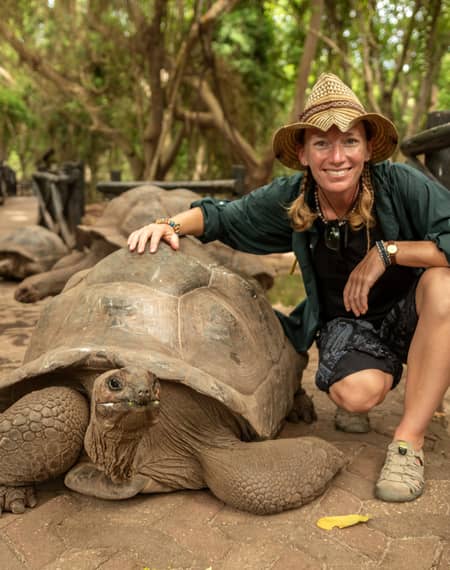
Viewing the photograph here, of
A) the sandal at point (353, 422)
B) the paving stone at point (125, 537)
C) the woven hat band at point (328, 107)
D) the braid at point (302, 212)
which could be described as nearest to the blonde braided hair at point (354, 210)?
the braid at point (302, 212)

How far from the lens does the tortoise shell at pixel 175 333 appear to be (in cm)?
174

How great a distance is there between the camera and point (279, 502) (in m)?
1.73

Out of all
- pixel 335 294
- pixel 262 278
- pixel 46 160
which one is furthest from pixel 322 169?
pixel 46 160

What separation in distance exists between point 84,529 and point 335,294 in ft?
4.26

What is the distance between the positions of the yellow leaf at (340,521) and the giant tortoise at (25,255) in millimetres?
4997

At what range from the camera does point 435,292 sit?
1988mm

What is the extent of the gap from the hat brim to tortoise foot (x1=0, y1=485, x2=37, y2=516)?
1492mm

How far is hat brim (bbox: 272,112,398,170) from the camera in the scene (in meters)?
1.95

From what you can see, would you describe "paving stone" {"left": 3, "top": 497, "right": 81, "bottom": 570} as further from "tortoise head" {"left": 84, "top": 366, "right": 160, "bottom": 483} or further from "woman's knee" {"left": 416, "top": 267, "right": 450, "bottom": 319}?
"woman's knee" {"left": 416, "top": 267, "right": 450, "bottom": 319}

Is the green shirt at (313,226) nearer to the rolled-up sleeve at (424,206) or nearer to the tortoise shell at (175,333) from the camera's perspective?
the rolled-up sleeve at (424,206)

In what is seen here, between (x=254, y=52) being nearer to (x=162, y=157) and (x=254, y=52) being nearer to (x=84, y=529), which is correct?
(x=162, y=157)

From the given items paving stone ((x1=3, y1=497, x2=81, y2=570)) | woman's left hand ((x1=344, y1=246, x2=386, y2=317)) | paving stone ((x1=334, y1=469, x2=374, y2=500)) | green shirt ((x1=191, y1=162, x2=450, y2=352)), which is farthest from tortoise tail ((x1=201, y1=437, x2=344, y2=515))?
green shirt ((x1=191, y1=162, x2=450, y2=352))

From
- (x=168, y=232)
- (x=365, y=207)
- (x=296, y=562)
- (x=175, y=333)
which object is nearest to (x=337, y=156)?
(x=365, y=207)

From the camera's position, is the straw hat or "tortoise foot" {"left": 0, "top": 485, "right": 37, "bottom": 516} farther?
the straw hat
